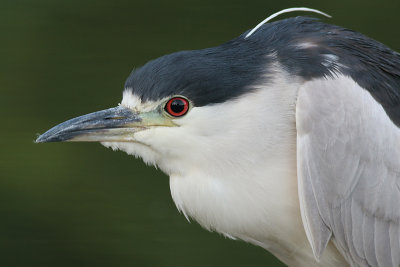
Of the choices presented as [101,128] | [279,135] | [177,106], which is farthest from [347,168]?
[101,128]

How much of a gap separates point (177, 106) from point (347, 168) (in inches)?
16.8

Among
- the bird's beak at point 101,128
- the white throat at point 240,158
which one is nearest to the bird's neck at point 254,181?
the white throat at point 240,158

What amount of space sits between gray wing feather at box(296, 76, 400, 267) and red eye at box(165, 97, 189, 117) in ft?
0.86

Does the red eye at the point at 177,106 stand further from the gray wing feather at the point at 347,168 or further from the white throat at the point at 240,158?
the gray wing feather at the point at 347,168

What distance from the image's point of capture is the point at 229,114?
1.77m

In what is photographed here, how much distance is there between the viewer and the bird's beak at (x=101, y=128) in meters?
1.83

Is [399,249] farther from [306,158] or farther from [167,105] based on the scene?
[167,105]

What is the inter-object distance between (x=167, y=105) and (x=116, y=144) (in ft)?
0.62

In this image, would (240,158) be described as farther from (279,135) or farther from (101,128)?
(101,128)

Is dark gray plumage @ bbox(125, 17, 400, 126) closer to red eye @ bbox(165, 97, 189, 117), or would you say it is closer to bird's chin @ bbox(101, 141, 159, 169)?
red eye @ bbox(165, 97, 189, 117)

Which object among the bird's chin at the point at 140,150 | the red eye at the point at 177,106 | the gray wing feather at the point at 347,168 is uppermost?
the red eye at the point at 177,106

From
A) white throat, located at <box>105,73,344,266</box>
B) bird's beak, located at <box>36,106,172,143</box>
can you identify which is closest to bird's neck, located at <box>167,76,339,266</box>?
white throat, located at <box>105,73,344,266</box>

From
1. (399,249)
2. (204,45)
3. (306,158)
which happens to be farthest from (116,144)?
(204,45)

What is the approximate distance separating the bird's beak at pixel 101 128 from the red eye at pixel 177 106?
3.6 inches
